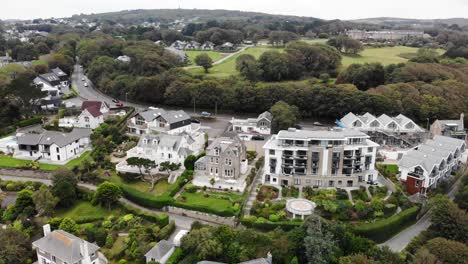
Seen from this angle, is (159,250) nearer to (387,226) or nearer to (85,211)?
(85,211)

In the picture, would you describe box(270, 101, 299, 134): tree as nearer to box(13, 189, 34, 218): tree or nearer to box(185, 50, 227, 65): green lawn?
box(13, 189, 34, 218): tree

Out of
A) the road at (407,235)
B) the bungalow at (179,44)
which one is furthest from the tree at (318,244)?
the bungalow at (179,44)

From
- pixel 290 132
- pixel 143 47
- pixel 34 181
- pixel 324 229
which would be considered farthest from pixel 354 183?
pixel 143 47

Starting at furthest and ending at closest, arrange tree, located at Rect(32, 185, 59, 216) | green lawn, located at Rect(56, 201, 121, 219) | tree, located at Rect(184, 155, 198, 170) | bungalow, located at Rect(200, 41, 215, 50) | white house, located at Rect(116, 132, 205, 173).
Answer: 1. bungalow, located at Rect(200, 41, 215, 50)
2. white house, located at Rect(116, 132, 205, 173)
3. tree, located at Rect(184, 155, 198, 170)
4. green lawn, located at Rect(56, 201, 121, 219)
5. tree, located at Rect(32, 185, 59, 216)

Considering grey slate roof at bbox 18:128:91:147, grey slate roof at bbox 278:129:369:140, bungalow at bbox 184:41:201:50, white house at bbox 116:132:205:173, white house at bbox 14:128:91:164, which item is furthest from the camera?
bungalow at bbox 184:41:201:50

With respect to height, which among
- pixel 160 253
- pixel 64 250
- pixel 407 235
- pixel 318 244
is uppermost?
pixel 318 244

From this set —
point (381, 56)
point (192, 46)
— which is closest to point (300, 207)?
point (381, 56)

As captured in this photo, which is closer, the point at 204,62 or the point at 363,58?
the point at 204,62

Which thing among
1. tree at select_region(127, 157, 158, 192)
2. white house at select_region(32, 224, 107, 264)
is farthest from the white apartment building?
white house at select_region(32, 224, 107, 264)
